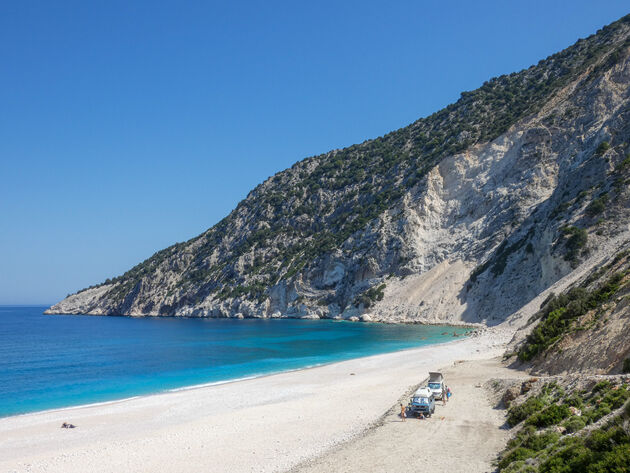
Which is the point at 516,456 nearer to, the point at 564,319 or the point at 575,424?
the point at 575,424

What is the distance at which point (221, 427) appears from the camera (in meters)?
18.9

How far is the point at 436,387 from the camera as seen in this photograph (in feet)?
63.6

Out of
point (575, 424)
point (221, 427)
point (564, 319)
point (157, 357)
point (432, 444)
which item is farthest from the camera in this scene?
point (157, 357)

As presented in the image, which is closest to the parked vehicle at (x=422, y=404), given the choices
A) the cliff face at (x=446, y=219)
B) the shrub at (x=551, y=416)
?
the shrub at (x=551, y=416)

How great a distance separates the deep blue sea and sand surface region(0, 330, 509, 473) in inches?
191

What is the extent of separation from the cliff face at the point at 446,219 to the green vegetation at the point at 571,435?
114 feet

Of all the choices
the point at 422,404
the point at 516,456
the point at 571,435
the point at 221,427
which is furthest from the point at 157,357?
the point at 571,435

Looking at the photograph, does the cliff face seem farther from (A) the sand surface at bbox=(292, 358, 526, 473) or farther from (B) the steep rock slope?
(A) the sand surface at bbox=(292, 358, 526, 473)

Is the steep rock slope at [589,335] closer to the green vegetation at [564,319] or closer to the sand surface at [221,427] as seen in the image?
the green vegetation at [564,319]

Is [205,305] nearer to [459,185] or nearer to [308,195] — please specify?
[308,195]

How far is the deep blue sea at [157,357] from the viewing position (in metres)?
28.9

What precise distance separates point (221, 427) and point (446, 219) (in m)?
70.2

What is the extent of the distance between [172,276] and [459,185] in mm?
84097

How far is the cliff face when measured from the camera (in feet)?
180
